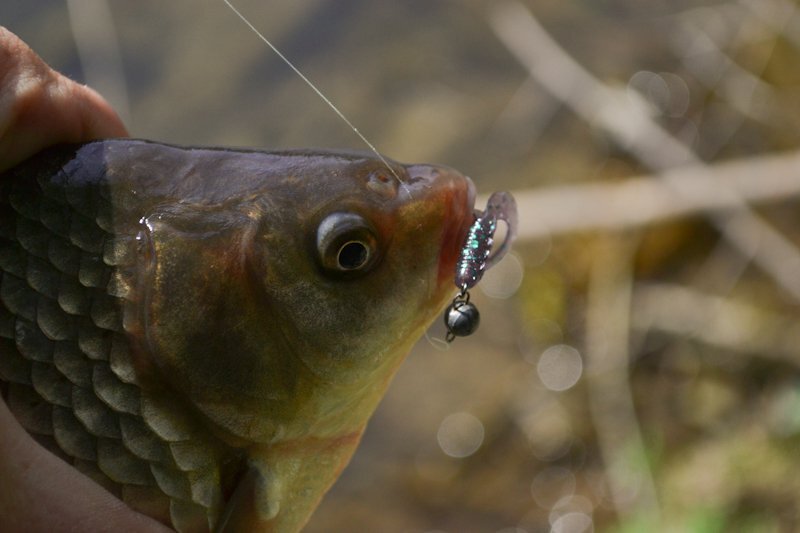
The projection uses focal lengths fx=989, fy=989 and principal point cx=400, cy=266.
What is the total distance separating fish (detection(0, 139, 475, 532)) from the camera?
1.85 metres

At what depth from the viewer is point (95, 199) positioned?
1959mm

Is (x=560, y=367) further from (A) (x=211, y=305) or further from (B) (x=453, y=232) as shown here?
(A) (x=211, y=305)

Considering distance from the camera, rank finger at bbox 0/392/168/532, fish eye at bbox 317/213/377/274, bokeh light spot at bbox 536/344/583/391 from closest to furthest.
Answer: finger at bbox 0/392/168/532
fish eye at bbox 317/213/377/274
bokeh light spot at bbox 536/344/583/391

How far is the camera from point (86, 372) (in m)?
1.85

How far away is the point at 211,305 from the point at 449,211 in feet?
1.72

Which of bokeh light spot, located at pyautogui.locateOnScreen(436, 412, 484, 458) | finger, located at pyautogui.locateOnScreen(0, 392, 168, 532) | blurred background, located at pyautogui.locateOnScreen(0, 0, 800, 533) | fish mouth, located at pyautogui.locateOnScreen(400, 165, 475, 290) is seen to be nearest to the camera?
finger, located at pyautogui.locateOnScreen(0, 392, 168, 532)

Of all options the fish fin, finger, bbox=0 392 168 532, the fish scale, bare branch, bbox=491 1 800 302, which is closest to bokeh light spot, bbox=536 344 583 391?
bare branch, bbox=491 1 800 302

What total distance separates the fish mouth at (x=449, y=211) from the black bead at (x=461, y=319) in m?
0.06

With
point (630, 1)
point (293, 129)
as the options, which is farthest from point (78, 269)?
point (630, 1)

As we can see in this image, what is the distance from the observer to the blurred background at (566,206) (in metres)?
4.44

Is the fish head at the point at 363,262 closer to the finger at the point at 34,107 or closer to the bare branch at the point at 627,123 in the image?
the finger at the point at 34,107

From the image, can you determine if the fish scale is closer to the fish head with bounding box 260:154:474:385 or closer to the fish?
the fish

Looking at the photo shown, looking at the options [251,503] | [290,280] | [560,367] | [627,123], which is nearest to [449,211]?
[290,280]

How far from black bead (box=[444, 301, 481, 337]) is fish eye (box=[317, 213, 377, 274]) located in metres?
0.22
